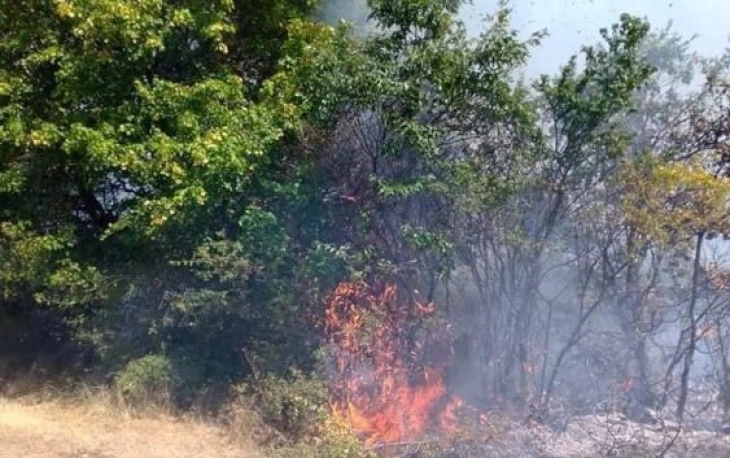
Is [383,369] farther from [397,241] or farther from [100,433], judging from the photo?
[100,433]

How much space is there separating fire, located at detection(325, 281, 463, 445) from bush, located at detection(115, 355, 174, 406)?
6.47 ft

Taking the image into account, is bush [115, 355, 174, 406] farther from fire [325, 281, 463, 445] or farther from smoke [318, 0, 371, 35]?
smoke [318, 0, 371, 35]

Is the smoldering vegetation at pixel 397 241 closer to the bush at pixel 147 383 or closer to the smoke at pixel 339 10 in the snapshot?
the bush at pixel 147 383

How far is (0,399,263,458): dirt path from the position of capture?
7.58m

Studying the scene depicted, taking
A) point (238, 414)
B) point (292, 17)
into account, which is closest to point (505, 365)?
point (238, 414)

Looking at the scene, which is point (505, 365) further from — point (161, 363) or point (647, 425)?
point (161, 363)

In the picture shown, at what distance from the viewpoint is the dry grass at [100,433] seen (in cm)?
762

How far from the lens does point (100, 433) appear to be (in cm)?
816

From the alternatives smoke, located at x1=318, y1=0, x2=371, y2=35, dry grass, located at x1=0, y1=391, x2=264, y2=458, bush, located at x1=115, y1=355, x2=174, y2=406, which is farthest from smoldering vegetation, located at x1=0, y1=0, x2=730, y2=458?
smoke, located at x1=318, y1=0, x2=371, y2=35

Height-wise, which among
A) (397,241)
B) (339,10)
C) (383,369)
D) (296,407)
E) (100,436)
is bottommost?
(100,436)

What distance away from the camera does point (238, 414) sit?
837cm

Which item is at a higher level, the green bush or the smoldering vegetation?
the smoldering vegetation

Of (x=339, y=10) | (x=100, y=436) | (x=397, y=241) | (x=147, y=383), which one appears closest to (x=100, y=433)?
(x=100, y=436)

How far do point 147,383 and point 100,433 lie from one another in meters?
0.83
